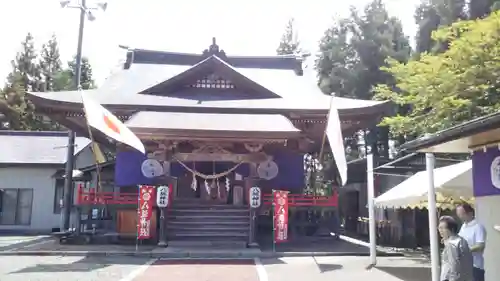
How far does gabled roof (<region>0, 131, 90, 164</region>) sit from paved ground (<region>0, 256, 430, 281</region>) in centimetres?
1159

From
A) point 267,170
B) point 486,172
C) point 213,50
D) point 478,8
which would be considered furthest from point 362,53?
point 486,172

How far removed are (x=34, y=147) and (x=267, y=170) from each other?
14073 mm

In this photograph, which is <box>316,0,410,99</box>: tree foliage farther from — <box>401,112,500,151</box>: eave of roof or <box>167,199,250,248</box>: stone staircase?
<box>401,112,500,151</box>: eave of roof

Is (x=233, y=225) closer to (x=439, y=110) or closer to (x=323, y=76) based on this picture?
(x=439, y=110)

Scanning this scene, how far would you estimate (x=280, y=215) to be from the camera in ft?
45.7

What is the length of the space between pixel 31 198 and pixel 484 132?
21.2 metres

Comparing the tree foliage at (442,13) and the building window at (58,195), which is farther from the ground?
the tree foliage at (442,13)

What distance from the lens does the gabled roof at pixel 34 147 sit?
74.2ft

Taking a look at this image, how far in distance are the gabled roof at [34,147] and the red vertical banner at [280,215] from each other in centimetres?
1280

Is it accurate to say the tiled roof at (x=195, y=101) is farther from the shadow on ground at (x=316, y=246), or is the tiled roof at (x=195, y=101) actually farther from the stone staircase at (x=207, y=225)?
the shadow on ground at (x=316, y=246)

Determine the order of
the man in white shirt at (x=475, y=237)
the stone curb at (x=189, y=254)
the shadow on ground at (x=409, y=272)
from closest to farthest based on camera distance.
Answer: the man in white shirt at (x=475, y=237) < the shadow on ground at (x=409, y=272) < the stone curb at (x=189, y=254)

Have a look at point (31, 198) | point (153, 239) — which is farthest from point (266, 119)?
point (31, 198)

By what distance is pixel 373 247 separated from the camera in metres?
10.8

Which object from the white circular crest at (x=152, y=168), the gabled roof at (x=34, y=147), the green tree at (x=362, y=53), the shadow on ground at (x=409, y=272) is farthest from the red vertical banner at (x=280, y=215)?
the green tree at (x=362, y=53)
